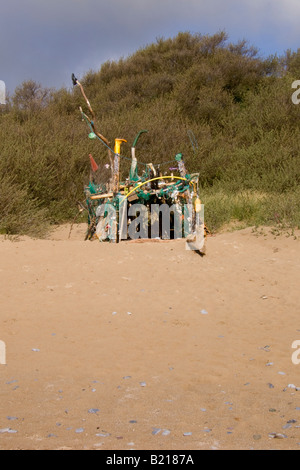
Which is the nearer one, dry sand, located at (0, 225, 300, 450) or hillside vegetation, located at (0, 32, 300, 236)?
dry sand, located at (0, 225, 300, 450)

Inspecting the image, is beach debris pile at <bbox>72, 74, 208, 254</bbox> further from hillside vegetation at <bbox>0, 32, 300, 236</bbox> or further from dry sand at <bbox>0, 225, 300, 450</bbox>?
hillside vegetation at <bbox>0, 32, 300, 236</bbox>

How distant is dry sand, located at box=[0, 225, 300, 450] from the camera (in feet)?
8.89

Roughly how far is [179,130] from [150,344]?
10.1 metres

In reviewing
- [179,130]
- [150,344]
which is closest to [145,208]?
[150,344]

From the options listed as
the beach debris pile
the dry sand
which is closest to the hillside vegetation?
the beach debris pile

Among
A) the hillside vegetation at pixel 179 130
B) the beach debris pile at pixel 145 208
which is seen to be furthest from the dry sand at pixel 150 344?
the hillside vegetation at pixel 179 130

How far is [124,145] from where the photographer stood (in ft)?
41.7

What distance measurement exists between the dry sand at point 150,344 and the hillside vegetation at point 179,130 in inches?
69.5

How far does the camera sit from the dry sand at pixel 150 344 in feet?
8.89

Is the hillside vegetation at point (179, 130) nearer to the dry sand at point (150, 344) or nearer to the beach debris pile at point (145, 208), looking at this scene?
the beach debris pile at point (145, 208)

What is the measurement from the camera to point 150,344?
13.6 feet

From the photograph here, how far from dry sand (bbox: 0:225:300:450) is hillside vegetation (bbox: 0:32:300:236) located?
1.76 meters

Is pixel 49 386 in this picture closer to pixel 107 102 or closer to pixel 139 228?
pixel 139 228
